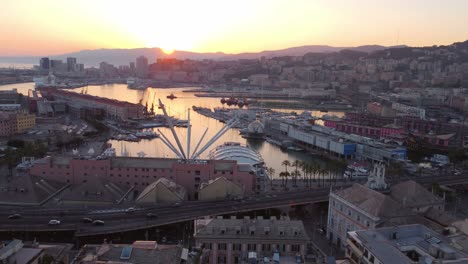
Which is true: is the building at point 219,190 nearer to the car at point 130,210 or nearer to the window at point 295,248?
the car at point 130,210

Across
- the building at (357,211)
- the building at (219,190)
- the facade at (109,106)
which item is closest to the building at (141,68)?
the facade at (109,106)

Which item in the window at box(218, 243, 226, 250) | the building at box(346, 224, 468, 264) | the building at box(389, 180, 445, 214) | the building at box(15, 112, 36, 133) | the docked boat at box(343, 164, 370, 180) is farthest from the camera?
the building at box(15, 112, 36, 133)

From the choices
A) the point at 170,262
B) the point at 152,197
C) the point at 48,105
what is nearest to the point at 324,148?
the point at 152,197

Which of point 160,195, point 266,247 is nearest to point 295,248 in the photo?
point 266,247

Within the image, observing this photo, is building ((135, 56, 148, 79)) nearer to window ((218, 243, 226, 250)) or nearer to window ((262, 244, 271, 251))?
window ((218, 243, 226, 250))

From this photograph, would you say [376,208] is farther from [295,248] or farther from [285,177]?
[285,177]

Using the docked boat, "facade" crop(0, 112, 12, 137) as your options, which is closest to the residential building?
the docked boat
